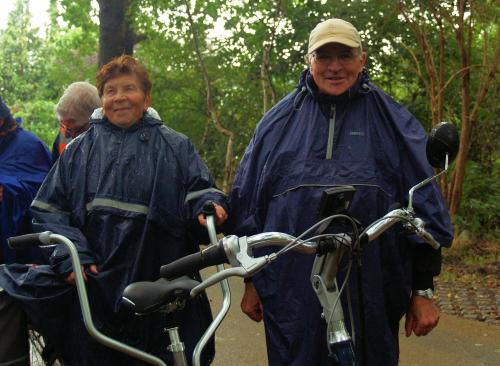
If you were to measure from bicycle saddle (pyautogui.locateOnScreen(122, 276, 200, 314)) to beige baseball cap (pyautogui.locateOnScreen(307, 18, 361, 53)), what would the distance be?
4.19ft

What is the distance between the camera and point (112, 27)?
37.1ft

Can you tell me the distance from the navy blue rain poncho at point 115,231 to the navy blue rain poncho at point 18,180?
66 centimetres

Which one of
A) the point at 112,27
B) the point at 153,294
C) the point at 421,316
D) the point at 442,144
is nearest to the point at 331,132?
the point at 442,144

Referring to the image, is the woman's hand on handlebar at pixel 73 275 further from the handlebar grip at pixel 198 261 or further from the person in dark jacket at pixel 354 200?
the handlebar grip at pixel 198 261

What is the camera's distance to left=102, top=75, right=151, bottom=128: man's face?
3340mm

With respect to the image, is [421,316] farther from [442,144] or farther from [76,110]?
[76,110]

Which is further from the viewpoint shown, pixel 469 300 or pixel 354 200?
pixel 469 300

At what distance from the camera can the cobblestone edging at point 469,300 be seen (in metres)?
6.47

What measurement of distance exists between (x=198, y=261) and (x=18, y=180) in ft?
7.34

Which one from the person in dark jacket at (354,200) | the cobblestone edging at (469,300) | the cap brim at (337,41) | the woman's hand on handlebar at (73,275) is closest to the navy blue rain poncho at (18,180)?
the woman's hand on handlebar at (73,275)

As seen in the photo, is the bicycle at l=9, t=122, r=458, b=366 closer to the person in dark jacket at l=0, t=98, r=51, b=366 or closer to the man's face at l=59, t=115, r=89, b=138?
the person in dark jacket at l=0, t=98, r=51, b=366

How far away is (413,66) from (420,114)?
658 millimetres

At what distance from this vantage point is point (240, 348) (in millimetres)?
5758

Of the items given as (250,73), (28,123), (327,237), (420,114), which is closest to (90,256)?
(327,237)
